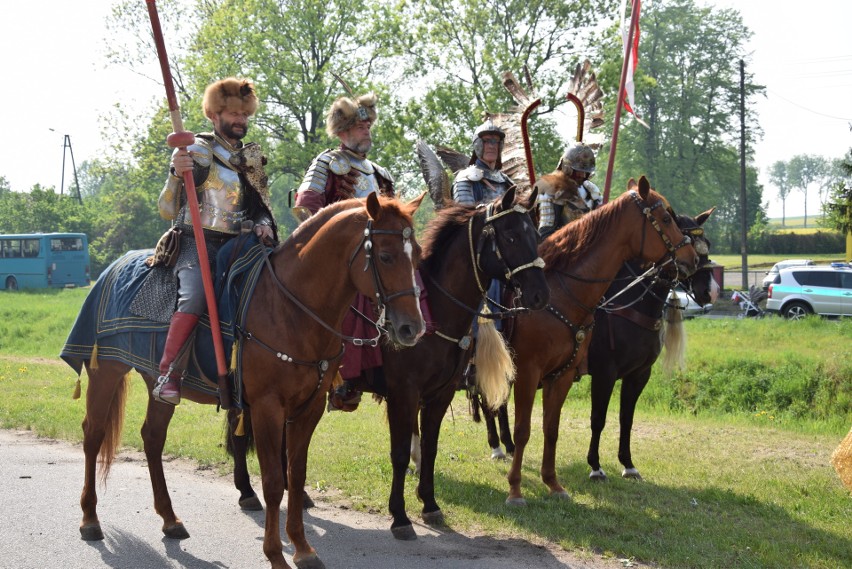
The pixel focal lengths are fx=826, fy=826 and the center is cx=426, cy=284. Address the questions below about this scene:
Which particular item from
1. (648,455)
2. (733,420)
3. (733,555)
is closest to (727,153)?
(733,420)

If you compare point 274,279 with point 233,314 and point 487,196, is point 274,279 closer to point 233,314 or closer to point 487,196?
point 233,314

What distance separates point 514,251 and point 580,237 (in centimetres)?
143

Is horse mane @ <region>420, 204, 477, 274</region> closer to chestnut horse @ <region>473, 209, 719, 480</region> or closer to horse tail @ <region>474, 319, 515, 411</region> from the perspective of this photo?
horse tail @ <region>474, 319, 515, 411</region>

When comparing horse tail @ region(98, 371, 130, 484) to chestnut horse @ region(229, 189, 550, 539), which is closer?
chestnut horse @ region(229, 189, 550, 539)

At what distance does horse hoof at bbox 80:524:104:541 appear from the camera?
5652 mm

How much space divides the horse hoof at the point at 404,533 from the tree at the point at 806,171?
531 ft

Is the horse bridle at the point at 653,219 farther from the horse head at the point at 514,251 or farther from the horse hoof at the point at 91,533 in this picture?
the horse hoof at the point at 91,533

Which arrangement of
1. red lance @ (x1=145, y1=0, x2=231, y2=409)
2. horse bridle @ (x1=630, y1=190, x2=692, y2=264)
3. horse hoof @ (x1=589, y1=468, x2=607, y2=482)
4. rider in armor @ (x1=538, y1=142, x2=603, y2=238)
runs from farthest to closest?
rider in armor @ (x1=538, y1=142, x2=603, y2=238)
horse hoof @ (x1=589, y1=468, x2=607, y2=482)
horse bridle @ (x1=630, y1=190, x2=692, y2=264)
red lance @ (x1=145, y1=0, x2=231, y2=409)

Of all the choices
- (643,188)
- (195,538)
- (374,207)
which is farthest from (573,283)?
(195,538)

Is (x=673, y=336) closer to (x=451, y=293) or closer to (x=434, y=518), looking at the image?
(x=451, y=293)

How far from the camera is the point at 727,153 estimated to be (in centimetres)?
4819

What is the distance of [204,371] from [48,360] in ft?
41.9

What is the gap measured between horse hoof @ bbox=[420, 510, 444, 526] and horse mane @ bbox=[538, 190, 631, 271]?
88.9 inches

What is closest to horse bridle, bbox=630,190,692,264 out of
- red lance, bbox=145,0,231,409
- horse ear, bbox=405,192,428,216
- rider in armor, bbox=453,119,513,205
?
rider in armor, bbox=453,119,513,205
